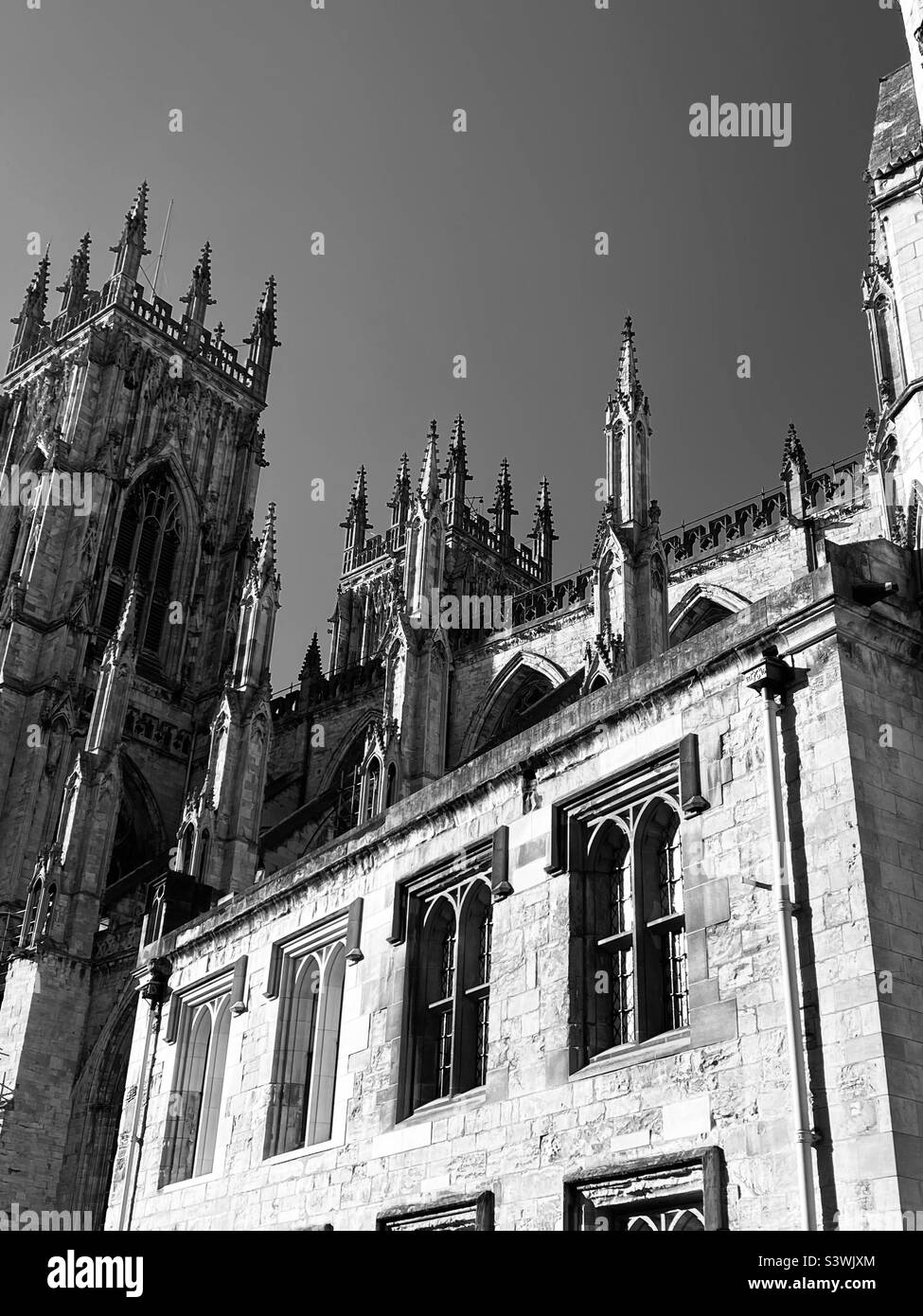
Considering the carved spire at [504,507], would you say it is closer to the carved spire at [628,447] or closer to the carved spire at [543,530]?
the carved spire at [543,530]

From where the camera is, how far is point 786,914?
8531 mm

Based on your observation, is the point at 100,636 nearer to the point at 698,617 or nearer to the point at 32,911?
the point at 32,911

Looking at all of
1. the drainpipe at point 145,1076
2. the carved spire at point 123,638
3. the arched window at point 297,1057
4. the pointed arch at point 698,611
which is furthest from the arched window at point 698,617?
the arched window at point 297,1057

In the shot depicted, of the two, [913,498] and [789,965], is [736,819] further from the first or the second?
[913,498]

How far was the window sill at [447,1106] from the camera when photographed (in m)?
10.8

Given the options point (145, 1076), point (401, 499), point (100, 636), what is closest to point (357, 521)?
point (401, 499)

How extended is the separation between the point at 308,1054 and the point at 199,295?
153 ft

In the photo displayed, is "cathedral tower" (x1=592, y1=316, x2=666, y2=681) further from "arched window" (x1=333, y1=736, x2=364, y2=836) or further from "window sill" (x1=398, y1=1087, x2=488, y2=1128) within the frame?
"window sill" (x1=398, y1=1087, x2=488, y2=1128)

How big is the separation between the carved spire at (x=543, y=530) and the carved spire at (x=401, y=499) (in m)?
6.36

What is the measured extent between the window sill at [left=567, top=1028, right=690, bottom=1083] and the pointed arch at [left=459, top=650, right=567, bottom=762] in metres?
26.4
